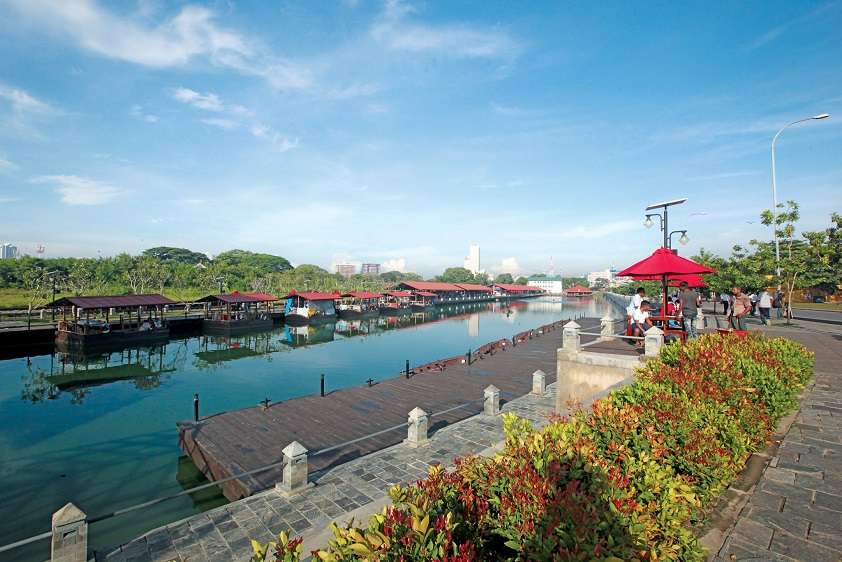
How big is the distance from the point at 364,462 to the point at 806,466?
7632mm

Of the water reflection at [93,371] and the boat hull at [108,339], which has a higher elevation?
the boat hull at [108,339]

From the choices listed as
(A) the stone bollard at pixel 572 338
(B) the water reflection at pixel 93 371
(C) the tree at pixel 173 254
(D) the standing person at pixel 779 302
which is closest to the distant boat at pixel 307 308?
(B) the water reflection at pixel 93 371

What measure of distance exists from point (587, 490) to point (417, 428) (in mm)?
6888

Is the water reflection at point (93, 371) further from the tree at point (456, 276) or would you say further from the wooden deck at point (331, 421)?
the tree at point (456, 276)

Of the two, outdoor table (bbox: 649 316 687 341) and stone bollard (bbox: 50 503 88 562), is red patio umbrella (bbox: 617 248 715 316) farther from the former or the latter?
stone bollard (bbox: 50 503 88 562)

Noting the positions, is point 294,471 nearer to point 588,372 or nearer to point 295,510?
point 295,510

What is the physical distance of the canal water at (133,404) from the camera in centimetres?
926

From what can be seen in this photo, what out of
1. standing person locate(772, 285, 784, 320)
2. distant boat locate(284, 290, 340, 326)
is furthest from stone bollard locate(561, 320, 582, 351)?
distant boat locate(284, 290, 340, 326)

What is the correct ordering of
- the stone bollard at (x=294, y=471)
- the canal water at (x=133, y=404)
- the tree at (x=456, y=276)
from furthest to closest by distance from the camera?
the tree at (x=456, y=276) < the canal water at (x=133, y=404) < the stone bollard at (x=294, y=471)

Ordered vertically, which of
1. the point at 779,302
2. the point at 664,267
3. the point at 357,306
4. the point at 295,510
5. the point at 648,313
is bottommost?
the point at 295,510

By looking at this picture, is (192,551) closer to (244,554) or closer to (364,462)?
(244,554)

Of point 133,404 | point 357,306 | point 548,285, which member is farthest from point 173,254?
point 548,285

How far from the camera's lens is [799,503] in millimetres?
4645

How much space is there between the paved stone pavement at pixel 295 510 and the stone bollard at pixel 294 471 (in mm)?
151
